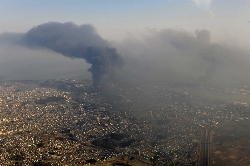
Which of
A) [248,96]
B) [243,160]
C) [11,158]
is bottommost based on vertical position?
[11,158]

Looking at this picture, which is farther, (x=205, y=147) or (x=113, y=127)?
(x=113, y=127)

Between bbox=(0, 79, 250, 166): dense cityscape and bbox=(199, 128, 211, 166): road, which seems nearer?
bbox=(199, 128, 211, 166): road

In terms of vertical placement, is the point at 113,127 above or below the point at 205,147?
below

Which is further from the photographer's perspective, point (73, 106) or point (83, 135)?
point (73, 106)

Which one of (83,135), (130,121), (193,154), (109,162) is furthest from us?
(130,121)

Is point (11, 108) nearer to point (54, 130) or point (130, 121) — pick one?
point (54, 130)

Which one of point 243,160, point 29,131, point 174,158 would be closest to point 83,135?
point 29,131

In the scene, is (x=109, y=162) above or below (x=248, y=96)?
below

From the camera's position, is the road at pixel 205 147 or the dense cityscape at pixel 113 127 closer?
the road at pixel 205 147
